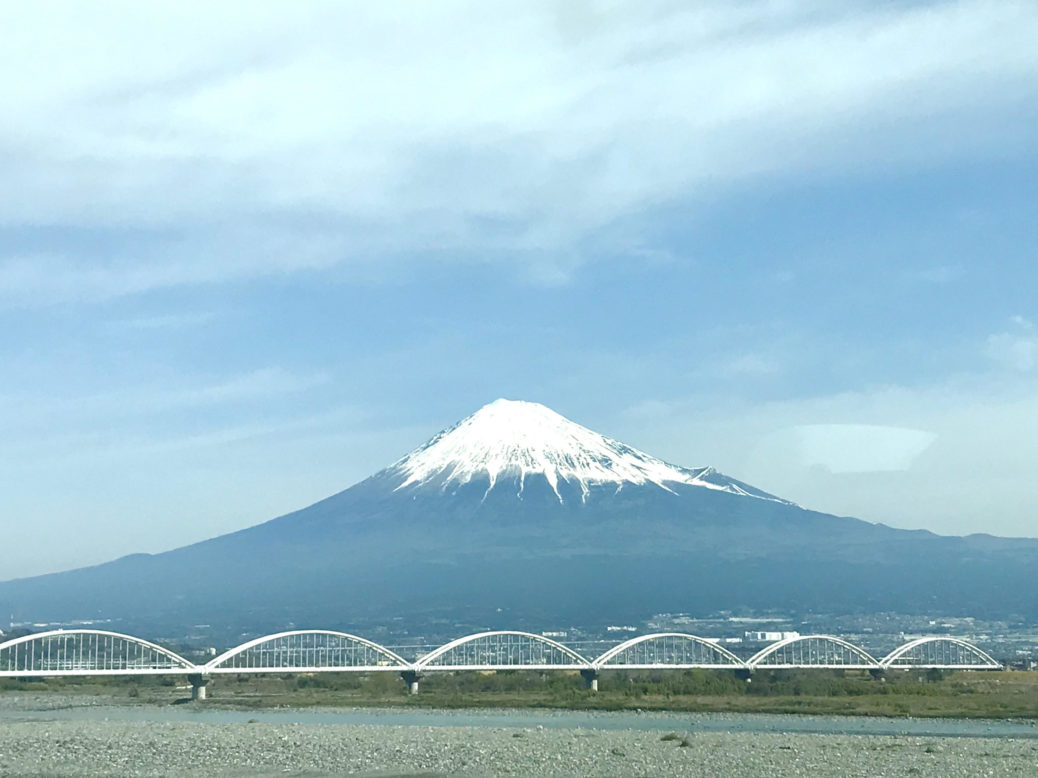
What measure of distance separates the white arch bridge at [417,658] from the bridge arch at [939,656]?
8 cm

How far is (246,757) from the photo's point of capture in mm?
36969

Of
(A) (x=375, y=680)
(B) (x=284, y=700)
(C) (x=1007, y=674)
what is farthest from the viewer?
(C) (x=1007, y=674)

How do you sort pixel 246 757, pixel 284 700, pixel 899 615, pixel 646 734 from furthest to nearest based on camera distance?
pixel 899 615
pixel 284 700
pixel 646 734
pixel 246 757

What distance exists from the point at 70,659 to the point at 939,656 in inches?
2411

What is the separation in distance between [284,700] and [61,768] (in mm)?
36236

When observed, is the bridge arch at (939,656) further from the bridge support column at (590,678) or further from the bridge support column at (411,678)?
the bridge support column at (411,678)

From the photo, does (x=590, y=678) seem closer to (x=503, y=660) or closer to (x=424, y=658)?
(x=503, y=660)

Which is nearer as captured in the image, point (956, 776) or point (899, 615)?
point (956, 776)

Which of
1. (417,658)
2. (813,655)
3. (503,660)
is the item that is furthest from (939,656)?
(417,658)

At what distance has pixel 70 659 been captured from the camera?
75438 mm

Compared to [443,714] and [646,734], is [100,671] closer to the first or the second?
[443,714]

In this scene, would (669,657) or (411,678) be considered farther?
(669,657)

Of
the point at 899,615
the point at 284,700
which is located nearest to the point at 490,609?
the point at 899,615

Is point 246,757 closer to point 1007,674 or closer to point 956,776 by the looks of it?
point 956,776
